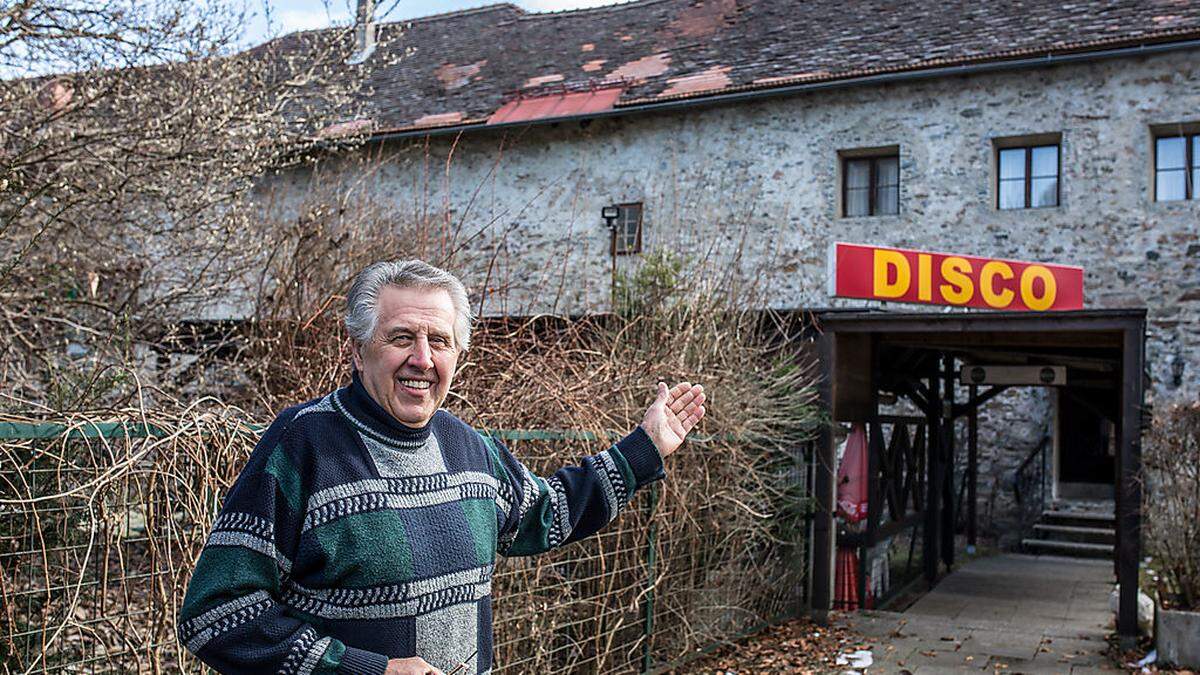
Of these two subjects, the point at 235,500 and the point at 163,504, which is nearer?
the point at 235,500

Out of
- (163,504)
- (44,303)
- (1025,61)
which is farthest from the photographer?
(1025,61)

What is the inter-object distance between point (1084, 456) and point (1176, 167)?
6.26 meters

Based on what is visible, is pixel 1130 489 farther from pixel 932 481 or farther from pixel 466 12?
pixel 466 12

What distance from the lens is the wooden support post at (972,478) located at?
1411 cm

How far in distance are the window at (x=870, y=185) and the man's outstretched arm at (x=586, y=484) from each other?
1151cm

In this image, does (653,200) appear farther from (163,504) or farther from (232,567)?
(232,567)

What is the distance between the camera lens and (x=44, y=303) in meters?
7.87

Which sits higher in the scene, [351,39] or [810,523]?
[351,39]

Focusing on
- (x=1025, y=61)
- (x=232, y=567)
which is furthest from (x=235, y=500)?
(x=1025, y=61)

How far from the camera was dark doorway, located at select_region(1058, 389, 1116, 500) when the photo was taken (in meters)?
17.1

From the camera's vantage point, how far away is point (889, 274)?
9094mm

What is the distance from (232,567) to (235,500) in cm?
13

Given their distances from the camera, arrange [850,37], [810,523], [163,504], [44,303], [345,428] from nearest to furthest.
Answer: [345,428], [163,504], [44,303], [810,523], [850,37]

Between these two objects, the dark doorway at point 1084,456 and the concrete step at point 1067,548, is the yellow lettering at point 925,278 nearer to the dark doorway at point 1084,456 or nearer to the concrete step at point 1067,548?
the concrete step at point 1067,548
